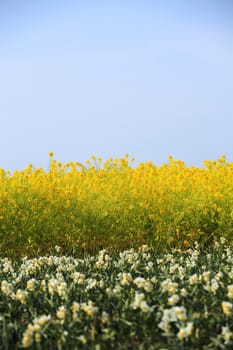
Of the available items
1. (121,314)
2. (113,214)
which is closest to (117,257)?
(113,214)

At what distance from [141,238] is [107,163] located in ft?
7.85

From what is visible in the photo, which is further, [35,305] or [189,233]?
[189,233]

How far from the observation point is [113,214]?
7.02 metres

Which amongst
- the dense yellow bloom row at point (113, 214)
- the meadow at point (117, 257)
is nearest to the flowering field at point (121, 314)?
the meadow at point (117, 257)

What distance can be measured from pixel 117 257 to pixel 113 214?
52.4 inches

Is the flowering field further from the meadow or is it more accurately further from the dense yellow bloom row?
the dense yellow bloom row

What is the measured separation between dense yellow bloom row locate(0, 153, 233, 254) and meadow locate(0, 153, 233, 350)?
0.01m

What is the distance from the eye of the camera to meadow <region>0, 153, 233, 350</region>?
3.13m

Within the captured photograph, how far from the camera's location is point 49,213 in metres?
7.12

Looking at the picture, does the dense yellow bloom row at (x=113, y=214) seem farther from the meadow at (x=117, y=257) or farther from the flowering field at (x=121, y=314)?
the flowering field at (x=121, y=314)

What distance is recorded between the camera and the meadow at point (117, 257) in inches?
123

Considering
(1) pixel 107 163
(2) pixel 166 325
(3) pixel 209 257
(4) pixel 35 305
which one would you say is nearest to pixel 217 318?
(2) pixel 166 325

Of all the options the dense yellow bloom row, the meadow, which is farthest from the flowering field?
the dense yellow bloom row

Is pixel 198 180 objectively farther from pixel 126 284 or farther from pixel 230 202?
pixel 126 284
